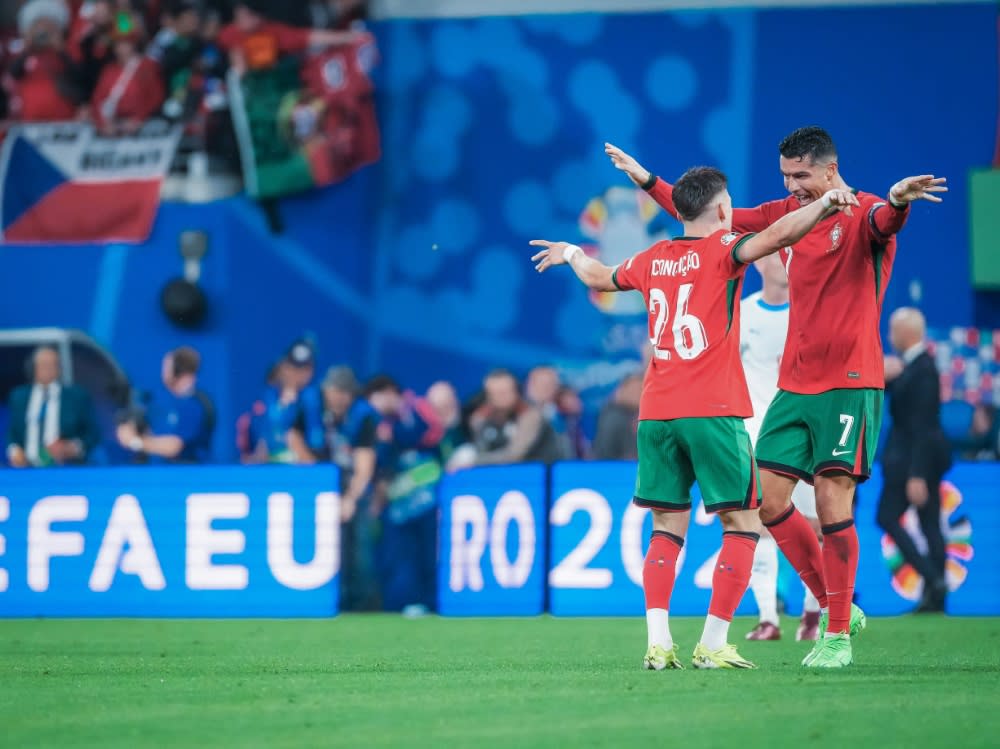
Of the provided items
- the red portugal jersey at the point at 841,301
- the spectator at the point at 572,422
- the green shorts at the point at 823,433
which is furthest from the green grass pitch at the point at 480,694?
the spectator at the point at 572,422

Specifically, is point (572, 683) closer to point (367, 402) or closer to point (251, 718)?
point (251, 718)

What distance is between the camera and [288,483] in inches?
477

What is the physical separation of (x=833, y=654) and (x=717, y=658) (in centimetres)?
52

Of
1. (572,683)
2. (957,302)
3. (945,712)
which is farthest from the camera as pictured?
(957,302)

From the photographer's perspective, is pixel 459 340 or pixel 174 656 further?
pixel 459 340

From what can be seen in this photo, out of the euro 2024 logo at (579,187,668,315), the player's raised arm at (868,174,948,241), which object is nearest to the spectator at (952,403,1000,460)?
the euro 2024 logo at (579,187,668,315)

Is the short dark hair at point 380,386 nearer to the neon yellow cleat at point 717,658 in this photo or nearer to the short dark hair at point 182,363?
the short dark hair at point 182,363

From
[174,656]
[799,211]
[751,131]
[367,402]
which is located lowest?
[174,656]

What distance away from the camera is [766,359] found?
9.68 meters

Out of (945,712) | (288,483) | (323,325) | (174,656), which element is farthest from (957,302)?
(945,712)

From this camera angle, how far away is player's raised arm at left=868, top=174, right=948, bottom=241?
22.1 feet

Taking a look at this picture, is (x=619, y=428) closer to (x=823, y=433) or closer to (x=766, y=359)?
(x=766, y=359)

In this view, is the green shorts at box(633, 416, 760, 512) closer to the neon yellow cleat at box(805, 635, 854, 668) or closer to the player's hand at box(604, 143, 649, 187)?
the neon yellow cleat at box(805, 635, 854, 668)

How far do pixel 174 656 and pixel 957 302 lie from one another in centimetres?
1084
